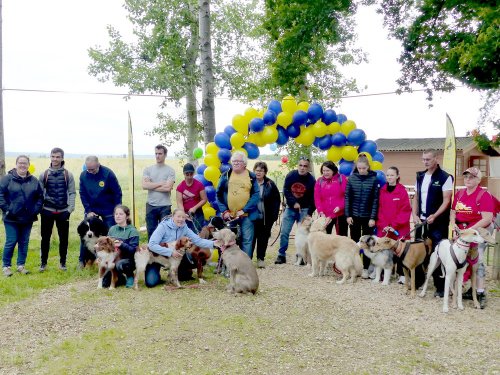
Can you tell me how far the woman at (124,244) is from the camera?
6.10m

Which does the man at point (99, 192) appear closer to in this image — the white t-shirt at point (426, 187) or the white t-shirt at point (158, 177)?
the white t-shirt at point (158, 177)

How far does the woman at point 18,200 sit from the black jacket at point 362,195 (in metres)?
4.75

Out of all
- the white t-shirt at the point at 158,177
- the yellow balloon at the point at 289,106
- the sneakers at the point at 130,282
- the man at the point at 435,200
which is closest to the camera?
the man at the point at 435,200

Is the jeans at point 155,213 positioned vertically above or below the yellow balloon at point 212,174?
below

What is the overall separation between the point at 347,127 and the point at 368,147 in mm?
526

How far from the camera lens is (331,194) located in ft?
23.8

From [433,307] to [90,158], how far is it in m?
5.26

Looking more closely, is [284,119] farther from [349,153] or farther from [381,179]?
[381,179]

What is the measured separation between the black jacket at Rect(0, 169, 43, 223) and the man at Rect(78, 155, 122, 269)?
27.2 inches

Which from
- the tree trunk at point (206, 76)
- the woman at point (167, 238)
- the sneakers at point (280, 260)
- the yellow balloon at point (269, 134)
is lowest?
the sneakers at point (280, 260)

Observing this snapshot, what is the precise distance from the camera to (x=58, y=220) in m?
7.02

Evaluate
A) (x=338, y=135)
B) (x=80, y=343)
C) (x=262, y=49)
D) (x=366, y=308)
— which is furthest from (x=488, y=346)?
(x=262, y=49)

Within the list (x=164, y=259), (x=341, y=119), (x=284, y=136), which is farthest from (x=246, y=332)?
(x=341, y=119)

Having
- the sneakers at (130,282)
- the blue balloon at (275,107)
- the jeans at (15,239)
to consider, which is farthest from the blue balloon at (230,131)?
the jeans at (15,239)
